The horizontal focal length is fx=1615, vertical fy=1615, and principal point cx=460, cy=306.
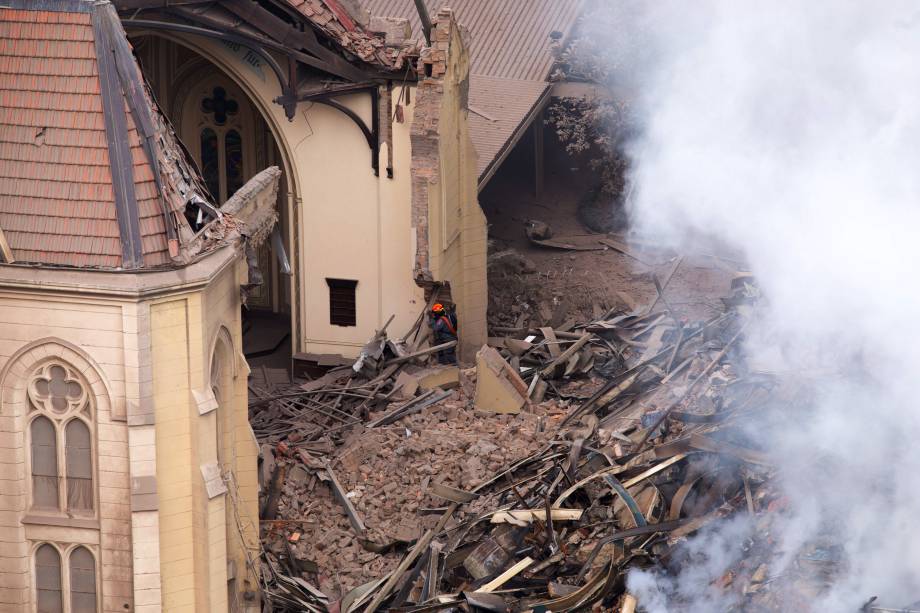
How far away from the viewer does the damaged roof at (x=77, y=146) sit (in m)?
17.6

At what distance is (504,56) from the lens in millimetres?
35031

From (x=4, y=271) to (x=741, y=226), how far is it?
11.5m

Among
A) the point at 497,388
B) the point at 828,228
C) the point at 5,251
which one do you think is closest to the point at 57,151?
the point at 5,251

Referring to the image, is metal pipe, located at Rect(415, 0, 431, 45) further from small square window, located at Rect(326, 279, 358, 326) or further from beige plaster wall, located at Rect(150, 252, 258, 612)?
beige plaster wall, located at Rect(150, 252, 258, 612)

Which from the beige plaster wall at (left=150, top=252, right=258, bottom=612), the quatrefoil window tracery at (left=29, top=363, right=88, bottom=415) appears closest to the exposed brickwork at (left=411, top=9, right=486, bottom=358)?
the beige plaster wall at (left=150, top=252, right=258, bottom=612)

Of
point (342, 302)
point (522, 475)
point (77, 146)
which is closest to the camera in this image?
point (77, 146)

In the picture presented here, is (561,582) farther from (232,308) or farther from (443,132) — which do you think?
(443,132)

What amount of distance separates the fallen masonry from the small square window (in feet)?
6.16

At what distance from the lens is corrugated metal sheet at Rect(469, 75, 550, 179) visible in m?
31.8

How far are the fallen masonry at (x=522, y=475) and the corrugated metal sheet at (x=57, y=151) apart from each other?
532 centimetres

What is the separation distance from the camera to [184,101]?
3138cm

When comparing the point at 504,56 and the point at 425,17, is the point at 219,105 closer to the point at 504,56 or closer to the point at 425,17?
the point at 425,17

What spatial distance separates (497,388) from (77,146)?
927 centimetres

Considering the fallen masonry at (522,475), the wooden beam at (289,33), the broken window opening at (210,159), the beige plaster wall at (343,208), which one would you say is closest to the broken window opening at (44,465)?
the fallen masonry at (522,475)
